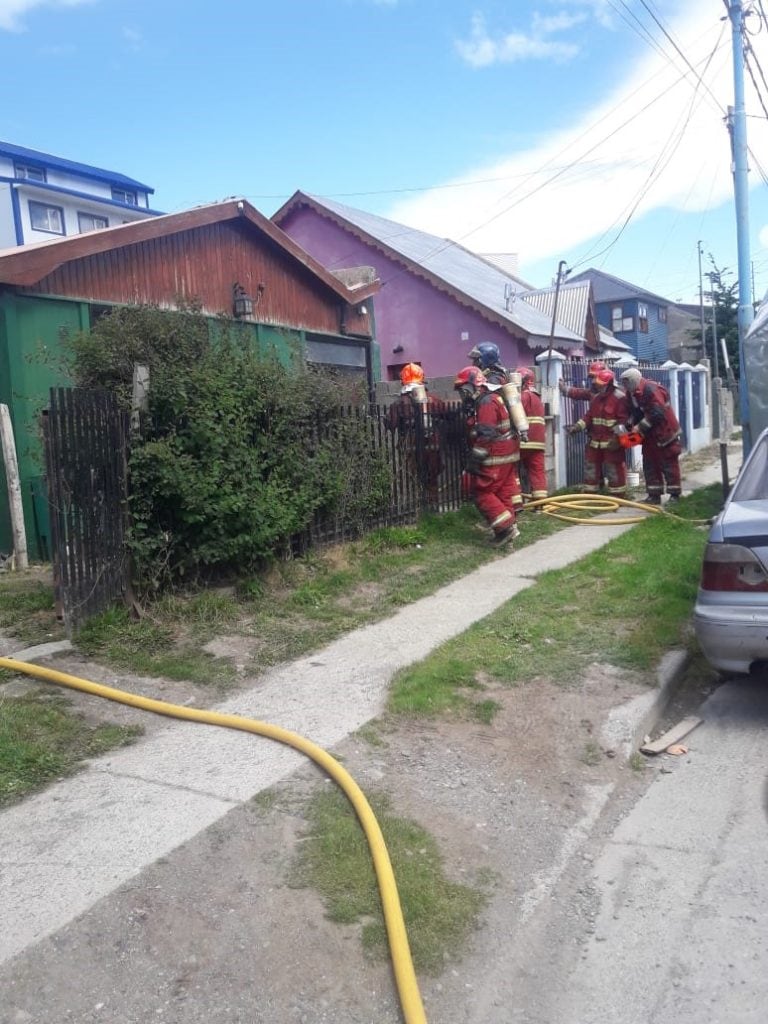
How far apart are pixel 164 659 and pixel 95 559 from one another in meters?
0.87

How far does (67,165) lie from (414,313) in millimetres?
24168

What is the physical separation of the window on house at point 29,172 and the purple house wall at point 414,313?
61.1 feet

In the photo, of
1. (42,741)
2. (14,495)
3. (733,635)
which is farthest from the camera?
(14,495)

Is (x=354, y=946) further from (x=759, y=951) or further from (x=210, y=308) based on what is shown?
(x=210, y=308)

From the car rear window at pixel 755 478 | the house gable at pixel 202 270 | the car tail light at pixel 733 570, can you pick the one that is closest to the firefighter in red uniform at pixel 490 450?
the house gable at pixel 202 270

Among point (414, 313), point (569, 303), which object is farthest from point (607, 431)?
point (569, 303)

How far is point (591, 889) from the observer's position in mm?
3455

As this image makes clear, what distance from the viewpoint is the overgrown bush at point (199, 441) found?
624cm

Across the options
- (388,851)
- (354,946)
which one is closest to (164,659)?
(388,851)

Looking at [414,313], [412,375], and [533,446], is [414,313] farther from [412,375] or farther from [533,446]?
[533,446]

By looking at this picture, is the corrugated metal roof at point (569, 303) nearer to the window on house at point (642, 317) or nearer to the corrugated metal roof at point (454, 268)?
the corrugated metal roof at point (454, 268)

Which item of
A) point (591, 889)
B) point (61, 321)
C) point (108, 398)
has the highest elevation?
point (61, 321)

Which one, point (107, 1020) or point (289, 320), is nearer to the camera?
point (107, 1020)

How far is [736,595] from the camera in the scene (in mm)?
4875
